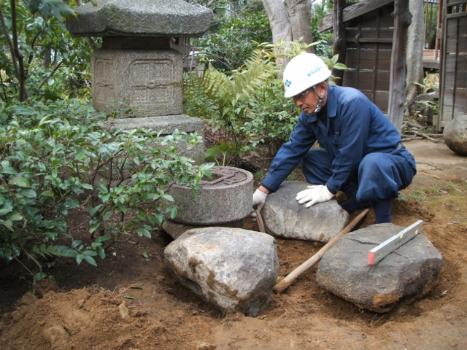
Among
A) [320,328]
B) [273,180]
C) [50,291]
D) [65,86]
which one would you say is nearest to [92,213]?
[50,291]

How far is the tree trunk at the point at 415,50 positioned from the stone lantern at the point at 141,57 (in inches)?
274

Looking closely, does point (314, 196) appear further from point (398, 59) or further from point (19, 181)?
point (398, 59)

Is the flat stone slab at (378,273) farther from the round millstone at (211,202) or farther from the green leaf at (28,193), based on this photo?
the green leaf at (28,193)

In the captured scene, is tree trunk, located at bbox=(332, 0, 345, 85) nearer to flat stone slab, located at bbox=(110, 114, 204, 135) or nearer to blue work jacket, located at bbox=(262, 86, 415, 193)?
flat stone slab, located at bbox=(110, 114, 204, 135)

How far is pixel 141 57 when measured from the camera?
192 inches

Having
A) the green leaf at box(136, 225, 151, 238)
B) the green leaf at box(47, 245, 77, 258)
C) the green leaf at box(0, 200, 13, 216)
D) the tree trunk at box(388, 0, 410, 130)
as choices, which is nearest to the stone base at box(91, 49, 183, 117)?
the green leaf at box(136, 225, 151, 238)

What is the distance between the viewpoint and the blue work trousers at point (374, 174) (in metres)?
4.03

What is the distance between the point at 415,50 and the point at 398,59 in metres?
4.89

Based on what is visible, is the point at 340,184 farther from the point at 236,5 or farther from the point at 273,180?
the point at 236,5

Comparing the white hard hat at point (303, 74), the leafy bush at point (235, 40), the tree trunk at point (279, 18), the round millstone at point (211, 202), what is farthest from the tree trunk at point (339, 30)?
the round millstone at point (211, 202)

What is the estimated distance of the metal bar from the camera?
3.10 metres

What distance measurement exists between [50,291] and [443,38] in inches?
317

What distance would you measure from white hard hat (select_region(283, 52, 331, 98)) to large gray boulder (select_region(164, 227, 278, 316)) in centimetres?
Answer: 120

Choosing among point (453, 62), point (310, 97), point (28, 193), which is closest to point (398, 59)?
point (453, 62)
